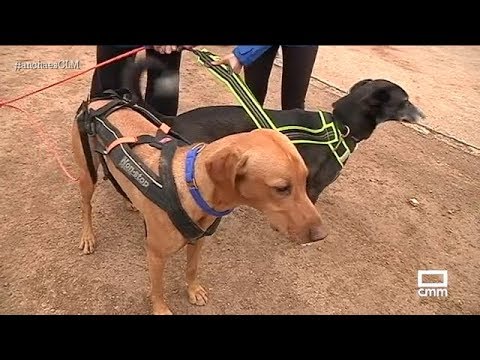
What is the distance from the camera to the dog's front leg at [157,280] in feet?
8.82

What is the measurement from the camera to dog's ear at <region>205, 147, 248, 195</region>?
221 cm

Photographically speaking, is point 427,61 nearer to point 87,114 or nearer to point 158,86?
point 158,86

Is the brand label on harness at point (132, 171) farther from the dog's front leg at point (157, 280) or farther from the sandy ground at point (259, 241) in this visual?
the sandy ground at point (259, 241)

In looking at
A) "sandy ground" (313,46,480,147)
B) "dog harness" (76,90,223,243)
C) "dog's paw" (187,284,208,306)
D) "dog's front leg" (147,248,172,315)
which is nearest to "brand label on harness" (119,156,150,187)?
"dog harness" (76,90,223,243)

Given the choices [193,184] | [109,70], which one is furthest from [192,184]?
[109,70]

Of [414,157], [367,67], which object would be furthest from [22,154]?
[367,67]

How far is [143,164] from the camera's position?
99.5 inches

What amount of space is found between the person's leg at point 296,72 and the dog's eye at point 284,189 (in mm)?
1644

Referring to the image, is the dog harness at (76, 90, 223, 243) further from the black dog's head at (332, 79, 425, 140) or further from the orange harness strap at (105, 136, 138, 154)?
the black dog's head at (332, 79, 425, 140)

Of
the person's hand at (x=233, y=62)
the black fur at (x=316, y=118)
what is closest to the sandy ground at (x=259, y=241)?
the black fur at (x=316, y=118)

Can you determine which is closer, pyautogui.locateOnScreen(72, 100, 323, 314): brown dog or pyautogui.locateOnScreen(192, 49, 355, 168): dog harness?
pyautogui.locateOnScreen(72, 100, 323, 314): brown dog

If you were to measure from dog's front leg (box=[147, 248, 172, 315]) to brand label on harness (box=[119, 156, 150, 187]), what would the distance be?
35 centimetres

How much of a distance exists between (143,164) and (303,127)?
1398 mm

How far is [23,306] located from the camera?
293cm
